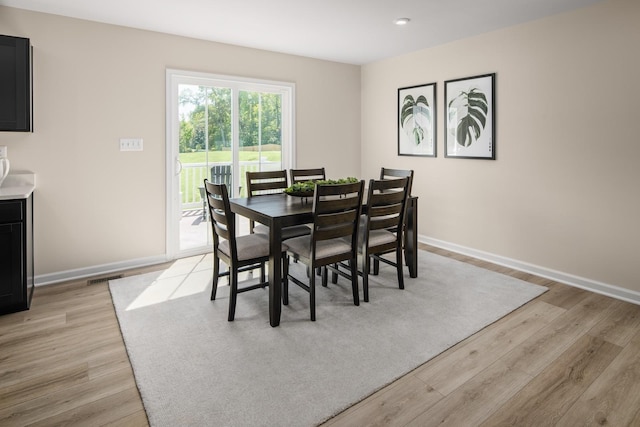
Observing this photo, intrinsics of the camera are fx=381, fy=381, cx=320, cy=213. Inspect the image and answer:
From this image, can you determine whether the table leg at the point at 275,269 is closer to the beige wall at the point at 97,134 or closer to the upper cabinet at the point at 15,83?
the beige wall at the point at 97,134

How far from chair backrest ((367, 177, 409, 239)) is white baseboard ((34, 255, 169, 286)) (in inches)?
96.9

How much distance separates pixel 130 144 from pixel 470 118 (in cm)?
364

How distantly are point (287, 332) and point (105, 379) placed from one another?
1.08 meters

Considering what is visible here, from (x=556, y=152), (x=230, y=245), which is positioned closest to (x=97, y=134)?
(x=230, y=245)

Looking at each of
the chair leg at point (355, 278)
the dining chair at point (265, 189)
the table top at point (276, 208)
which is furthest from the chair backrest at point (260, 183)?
the chair leg at point (355, 278)

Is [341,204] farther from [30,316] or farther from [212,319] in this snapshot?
[30,316]

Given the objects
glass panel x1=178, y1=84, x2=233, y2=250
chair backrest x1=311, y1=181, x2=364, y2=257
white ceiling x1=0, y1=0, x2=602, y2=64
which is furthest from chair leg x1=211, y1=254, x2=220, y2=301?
white ceiling x1=0, y1=0, x2=602, y2=64

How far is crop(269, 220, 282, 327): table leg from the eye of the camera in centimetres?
262

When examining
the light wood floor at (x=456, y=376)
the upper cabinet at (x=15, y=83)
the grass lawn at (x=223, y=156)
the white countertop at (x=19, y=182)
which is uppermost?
the upper cabinet at (x=15, y=83)

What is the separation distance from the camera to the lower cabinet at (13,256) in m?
2.77

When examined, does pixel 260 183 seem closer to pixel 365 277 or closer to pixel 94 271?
pixel 365 277

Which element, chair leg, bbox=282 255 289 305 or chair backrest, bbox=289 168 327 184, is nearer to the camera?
chair leg, bbox=282 255 289 305

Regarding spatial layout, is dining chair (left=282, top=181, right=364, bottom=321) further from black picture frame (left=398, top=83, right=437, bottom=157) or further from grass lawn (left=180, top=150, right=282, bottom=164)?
black picture frame (left=398, top=83, right=437, bottom=157)

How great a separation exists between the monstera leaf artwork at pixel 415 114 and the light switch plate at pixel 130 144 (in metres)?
3.21
